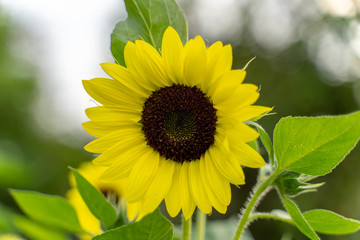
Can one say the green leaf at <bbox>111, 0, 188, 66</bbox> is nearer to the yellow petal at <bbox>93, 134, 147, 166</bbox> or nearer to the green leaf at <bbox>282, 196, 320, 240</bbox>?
the yellow petal at <bbox>93, 134, 147, 166</bbox>

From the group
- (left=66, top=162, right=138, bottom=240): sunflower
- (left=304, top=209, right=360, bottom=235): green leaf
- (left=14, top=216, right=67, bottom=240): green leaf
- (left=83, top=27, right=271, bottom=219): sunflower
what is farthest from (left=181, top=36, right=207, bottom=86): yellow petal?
(left=14, top=216, right=67, bottom=240): green leaf

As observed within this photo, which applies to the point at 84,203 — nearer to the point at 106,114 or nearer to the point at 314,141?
the point at 106,114

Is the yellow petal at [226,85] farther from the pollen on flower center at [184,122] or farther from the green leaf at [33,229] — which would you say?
the green leaf at [33,229]

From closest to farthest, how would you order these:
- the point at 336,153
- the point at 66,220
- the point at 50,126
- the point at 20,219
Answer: the point at 336,153, the point at 66,220, the point at 20,219, the point at 50,126

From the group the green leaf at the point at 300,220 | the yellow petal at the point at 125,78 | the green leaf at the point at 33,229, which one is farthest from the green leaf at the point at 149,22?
the green leaf at the point at 33,229

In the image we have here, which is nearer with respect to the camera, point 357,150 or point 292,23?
point 357,150

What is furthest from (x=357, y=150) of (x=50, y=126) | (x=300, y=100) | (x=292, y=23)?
(x=50, y=126)

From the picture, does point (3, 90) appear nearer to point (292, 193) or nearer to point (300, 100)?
point (300, 100)
